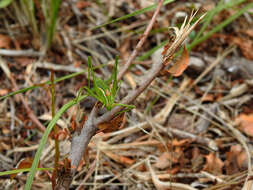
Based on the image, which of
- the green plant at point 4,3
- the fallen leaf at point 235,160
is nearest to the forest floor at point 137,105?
the fallen leaf at point 235,160

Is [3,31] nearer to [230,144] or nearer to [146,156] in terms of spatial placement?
[146,156]

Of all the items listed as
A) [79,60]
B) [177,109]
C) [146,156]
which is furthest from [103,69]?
[146,156]

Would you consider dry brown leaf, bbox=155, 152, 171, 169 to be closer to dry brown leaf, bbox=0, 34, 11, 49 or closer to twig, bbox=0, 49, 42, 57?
twig, bbox=0, 49, 42, 57

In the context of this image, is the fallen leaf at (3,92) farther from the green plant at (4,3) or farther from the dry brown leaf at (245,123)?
the dry brown leaf at (245,123)

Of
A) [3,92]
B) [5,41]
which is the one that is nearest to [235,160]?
[3,92]

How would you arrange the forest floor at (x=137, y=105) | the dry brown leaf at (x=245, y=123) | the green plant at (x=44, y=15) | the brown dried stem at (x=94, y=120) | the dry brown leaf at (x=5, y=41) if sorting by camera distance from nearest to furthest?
the brown dried stem at (x=94, y=120) → the forest floor at (x=137, y=105) → the dry brown leaf at (x=245, y=123) → the green plant at (x=44, y=15) → the dry brown leaf at (x=5, y=41)

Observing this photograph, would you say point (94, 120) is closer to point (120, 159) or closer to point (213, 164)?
point (120, 159)
